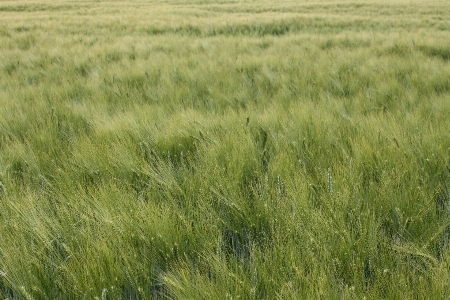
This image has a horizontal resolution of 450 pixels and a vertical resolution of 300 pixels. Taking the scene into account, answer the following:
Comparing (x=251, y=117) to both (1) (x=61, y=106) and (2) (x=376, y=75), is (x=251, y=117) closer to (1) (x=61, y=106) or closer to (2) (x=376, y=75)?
(1) (x=61, y=106)

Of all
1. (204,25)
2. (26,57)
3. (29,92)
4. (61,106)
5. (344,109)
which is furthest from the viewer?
(204,25)

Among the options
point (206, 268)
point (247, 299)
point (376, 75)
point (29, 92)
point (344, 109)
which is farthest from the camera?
point (376, 75)

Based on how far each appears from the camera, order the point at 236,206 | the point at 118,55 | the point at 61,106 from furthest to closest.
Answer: the point at 118,55 → the point at 61,106 → the point at 236,206

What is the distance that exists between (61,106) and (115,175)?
1.39 metres

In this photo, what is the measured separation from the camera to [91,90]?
3.37 meters

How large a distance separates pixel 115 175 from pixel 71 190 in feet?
0.79

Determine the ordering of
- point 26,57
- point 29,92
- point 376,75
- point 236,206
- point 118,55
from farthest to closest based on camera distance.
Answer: point 118,55 → point 26,57 → point 376,75 → point 29,92 → point 236,206

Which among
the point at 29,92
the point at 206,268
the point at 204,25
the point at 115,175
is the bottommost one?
the point at 206,268

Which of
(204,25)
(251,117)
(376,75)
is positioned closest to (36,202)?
(251,117)

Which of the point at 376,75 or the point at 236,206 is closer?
the point at 236,206

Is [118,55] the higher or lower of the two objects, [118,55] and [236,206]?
the higher

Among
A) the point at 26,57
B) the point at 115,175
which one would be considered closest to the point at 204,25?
the point at 26,57

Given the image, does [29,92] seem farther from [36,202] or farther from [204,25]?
[204,25]

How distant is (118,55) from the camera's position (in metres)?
5.38
